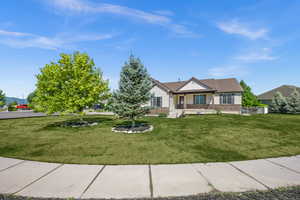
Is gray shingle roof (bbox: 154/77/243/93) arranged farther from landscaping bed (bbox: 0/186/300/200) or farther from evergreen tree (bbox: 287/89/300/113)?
landscaping bed (bbox: 0/186/300/200)

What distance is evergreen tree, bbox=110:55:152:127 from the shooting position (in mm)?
9930

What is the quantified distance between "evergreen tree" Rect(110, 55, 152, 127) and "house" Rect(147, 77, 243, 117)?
11.4 metres

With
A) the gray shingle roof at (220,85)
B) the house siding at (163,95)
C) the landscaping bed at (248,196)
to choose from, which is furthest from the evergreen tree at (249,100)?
the landscaping bed at (248,196)

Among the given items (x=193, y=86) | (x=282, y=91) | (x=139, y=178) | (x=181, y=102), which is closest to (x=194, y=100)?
(x=181, y=102)

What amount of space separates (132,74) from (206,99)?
17.0 meters

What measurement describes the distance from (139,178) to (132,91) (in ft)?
22.8

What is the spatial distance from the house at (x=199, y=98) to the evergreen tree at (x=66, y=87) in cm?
1184

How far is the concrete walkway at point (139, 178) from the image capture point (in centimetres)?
325

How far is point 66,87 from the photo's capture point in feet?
36.7

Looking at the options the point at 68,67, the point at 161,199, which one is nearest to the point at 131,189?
the point at 161,199

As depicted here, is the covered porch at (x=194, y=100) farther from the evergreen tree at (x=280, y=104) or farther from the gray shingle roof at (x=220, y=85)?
the evergreen tree at (x=280, y=104)

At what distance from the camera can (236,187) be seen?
341 cm

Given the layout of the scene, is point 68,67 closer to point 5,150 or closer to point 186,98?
point 5,150

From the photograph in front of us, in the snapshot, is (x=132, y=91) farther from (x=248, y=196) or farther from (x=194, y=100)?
(x=194, y=100)
